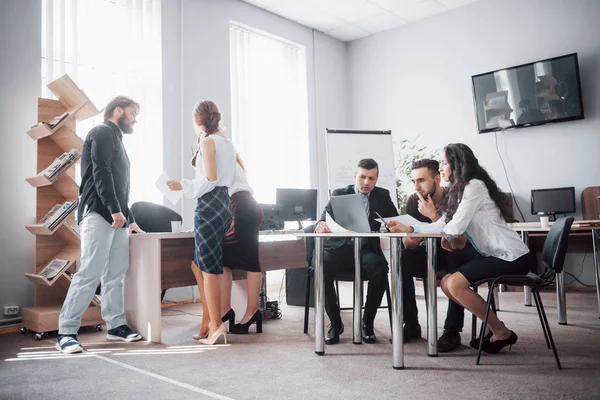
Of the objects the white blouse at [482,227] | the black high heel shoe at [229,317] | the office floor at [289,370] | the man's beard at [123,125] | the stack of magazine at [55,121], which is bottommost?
the office floor at [289,370]

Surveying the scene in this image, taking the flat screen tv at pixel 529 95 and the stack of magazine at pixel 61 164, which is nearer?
the stack of magazine at pixel 61 164

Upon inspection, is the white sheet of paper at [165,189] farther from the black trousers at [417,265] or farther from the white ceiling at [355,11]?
the white ceiling at [355,11]

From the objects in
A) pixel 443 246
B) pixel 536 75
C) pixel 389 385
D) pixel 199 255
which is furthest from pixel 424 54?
pixel 389 385

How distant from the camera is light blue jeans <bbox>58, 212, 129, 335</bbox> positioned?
291 cm

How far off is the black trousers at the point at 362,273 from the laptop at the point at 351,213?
1.13 feet

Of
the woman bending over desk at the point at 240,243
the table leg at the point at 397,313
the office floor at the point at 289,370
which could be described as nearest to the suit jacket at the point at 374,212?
Answer: the woman bending over desk at the point at 240,243

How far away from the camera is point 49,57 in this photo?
13.5 feet

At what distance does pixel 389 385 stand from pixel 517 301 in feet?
9.71

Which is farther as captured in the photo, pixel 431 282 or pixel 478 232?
pixel 478 232

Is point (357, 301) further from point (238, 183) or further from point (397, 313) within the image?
point (238, 183)

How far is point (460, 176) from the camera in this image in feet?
8.83

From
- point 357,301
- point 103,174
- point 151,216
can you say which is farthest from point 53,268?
point 357,301

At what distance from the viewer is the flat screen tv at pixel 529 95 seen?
17.4ft

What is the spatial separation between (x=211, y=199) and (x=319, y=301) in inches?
34.5
